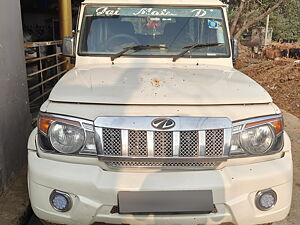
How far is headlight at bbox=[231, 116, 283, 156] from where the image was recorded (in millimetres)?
2248

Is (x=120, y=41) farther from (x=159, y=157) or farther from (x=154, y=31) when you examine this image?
(x=159, y=157)


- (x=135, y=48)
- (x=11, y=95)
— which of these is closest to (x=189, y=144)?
(x=135, y=48)

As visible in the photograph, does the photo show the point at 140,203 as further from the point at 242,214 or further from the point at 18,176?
the point at 18,176

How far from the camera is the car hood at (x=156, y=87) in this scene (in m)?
2.29

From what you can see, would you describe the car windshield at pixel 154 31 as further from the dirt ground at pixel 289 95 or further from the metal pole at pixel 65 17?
the metal pole at pixel 65 17

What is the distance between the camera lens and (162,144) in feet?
7.11

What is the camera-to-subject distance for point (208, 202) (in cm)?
208

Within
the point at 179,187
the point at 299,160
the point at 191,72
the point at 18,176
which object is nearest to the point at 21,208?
the point at 18,176

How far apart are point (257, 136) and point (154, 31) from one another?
176 cm

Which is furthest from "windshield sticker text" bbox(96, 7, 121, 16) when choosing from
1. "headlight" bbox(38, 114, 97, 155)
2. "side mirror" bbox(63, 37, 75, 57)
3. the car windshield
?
"headlight" bbox(38, 114, 97, 155)

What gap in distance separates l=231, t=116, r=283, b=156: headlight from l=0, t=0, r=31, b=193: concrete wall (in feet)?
7.26

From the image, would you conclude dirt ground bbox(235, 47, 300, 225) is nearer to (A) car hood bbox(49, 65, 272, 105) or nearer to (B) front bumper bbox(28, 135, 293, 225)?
Answer: (B) front bumper bbox(28, 135, 293, 225)

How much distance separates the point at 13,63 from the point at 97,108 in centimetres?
174

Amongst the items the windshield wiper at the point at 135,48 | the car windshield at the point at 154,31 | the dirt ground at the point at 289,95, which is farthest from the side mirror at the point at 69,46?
the dirt ground at the point at 289,95
